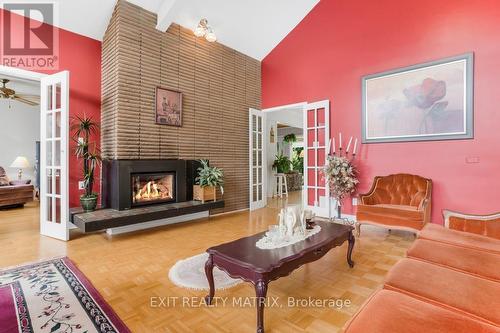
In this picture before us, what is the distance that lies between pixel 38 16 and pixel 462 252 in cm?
579

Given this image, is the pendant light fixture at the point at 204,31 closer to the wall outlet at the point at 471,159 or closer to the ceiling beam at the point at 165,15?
the ceiling beam at the point at 165,15

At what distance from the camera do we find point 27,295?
2068 mm

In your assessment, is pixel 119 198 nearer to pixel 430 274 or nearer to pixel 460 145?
pixel 430 274

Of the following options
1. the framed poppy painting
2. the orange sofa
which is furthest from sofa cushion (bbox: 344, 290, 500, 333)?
the framed poppy painting

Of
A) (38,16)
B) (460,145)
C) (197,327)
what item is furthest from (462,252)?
(38,16)

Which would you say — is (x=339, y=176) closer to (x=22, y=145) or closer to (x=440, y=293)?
(x=440, y=293)

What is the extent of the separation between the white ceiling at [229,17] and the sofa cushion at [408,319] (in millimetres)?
4428

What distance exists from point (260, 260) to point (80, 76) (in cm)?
426

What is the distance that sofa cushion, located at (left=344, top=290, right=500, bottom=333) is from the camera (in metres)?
1.02

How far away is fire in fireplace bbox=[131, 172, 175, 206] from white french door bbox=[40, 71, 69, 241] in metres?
0.91

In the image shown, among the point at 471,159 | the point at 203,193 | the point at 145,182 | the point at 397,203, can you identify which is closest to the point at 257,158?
the point at 203,193

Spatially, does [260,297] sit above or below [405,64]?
below

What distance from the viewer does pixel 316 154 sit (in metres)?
5.27

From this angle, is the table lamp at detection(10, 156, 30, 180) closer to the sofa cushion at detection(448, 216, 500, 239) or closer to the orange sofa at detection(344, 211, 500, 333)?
the orange sofa at detection(344, 211, 500, 333)
